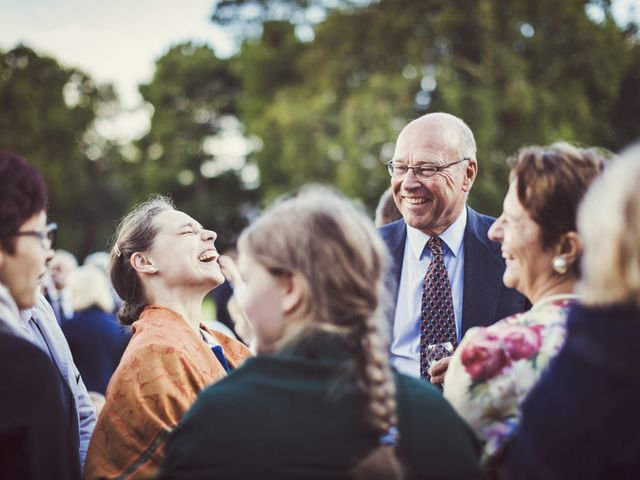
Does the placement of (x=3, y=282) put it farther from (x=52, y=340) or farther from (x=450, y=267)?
(x=450, y=267)

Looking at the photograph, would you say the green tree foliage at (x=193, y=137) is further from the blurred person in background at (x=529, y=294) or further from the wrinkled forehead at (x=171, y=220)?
the blurred person in background at (x=529, y=294)

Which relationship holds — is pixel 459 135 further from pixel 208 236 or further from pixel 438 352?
pixel 208 236

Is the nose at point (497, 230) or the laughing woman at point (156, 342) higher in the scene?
the nose at point (497, 230)

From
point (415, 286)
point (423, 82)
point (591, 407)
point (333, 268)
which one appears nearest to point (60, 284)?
point (415, 286)

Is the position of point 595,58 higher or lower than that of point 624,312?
higher

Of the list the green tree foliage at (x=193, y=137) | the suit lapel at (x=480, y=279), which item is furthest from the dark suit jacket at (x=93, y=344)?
the green tree foliage at (x=193, y=137)

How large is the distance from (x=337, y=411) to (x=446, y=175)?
2.55 metres

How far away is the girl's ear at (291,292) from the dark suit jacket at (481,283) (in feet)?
5.60

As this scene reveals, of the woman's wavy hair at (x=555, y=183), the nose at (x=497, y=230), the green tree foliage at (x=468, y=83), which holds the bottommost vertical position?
the nose at (x=497, y=230)

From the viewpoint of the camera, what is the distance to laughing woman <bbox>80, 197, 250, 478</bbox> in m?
2.70

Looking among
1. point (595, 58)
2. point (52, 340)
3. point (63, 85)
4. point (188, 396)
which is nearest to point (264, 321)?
point (188, 396)

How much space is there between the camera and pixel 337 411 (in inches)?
75.7

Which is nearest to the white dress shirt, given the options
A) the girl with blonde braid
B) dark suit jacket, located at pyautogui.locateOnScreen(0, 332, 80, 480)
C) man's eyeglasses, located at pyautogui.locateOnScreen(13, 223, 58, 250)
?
the girl with blonde braid

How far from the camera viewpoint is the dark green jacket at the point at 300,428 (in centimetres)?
188
